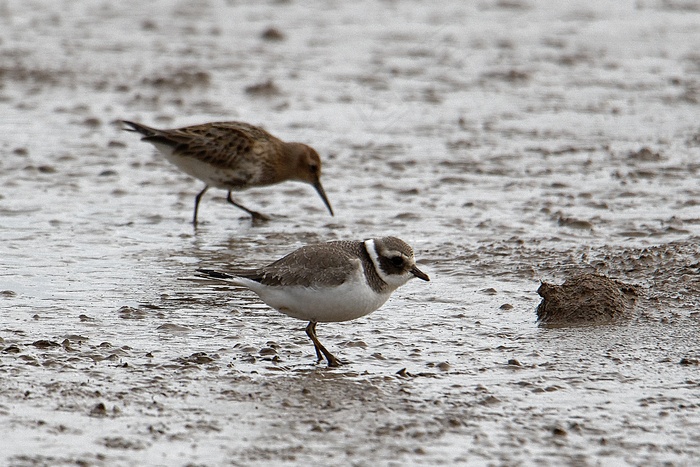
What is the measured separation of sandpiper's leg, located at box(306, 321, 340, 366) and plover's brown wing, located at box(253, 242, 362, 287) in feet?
0.97

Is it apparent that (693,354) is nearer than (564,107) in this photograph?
Yes

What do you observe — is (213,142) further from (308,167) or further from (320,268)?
(320,268)

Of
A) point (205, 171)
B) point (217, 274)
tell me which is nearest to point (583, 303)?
point (217, 274)

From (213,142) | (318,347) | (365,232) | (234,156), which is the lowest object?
(365,232)

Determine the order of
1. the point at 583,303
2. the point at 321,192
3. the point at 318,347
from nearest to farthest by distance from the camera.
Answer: the point at 318,347 → the point at 583,303 → the point at 321,192

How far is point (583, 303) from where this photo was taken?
304 inches

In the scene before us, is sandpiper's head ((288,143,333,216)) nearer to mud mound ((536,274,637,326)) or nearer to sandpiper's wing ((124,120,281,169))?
sandpiper's wing ((124,120,281,169))

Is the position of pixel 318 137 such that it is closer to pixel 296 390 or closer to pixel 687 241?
pixel 687 241

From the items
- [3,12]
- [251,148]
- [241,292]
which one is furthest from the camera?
[3,12]

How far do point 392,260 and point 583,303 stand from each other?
4.78ft

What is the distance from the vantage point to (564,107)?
1457 cm

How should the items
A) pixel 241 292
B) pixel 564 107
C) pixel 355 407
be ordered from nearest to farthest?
1. pixel 355 407
2. pixel 241 292
3. pixel 564 107

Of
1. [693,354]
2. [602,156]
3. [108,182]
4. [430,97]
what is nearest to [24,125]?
[108,182]

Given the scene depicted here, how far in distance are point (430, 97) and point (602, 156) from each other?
10.4ft
